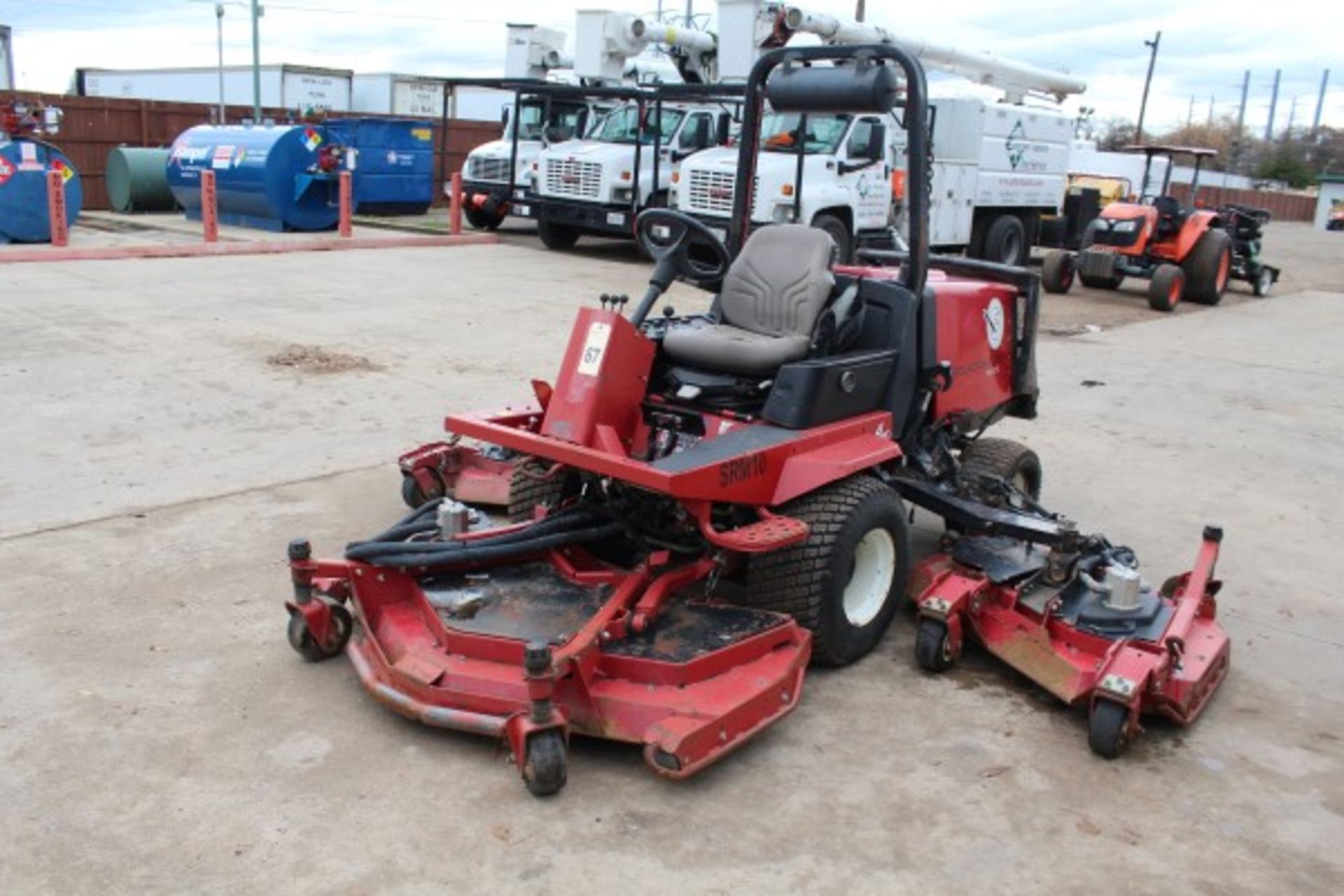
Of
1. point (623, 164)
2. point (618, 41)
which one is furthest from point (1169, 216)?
point (618, 41)

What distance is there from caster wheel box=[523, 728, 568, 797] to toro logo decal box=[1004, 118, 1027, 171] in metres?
15.8

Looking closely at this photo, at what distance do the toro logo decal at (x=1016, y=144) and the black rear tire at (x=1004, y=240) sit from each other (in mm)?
809

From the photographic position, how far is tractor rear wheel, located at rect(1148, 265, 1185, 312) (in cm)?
1455

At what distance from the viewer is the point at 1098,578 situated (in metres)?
4.36

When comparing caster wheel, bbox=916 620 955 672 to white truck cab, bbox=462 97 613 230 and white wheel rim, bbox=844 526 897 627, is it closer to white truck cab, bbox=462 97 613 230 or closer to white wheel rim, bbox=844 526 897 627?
Result: white wheel rim, bbox=844 526 897 627

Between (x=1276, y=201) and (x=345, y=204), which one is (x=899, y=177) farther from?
(x=1276, y=201)

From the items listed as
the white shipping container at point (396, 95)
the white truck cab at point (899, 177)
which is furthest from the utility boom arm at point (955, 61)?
the white shipping container at point (396, 95)

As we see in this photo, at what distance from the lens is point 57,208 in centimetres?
1419

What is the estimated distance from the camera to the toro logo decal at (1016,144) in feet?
57.0

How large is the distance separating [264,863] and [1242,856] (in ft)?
8.26

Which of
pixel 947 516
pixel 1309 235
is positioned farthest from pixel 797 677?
pixel 1309 235

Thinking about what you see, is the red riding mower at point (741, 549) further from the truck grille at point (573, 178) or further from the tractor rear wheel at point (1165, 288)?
the truck grille at point (573, 178)

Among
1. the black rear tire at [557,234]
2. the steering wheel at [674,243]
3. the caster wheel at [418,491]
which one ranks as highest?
the steering wheel at [674,243]

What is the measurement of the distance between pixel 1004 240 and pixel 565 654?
15991 mm
